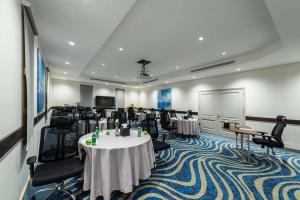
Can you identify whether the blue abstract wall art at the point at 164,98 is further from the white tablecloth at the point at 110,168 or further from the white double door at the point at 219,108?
the white tablecloth at the point at 110,168

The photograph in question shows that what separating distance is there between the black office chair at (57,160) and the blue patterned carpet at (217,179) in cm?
53

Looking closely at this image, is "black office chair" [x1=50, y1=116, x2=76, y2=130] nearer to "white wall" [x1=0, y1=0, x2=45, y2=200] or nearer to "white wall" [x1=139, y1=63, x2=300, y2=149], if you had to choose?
"white wall" [x1=0, y1=0, x2=45, y2=200]

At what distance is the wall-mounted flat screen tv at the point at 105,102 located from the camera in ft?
32.8

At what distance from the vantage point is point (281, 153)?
3.96 metres

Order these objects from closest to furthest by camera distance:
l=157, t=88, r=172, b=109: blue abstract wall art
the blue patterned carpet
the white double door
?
the blue patterned carpet, the white double door, l=157, t=88, r=172, b=109: blue abstract wall art

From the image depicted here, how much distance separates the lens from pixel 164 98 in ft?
31.0

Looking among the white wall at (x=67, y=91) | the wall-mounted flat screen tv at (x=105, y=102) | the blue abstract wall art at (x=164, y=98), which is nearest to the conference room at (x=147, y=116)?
the blue abstract wall art at (x=164, y=98)

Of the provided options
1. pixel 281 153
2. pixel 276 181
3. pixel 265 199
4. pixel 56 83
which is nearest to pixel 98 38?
pixel 265 199

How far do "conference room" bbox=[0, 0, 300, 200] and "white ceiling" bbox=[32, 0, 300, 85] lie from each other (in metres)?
0.02

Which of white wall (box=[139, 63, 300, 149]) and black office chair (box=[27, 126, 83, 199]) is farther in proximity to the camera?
white wall (box=[139, 63, 300, 149])

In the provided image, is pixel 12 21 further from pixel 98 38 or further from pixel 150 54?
pixel 150 54

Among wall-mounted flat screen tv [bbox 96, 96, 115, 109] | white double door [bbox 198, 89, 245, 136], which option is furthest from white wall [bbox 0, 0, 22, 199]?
wall-mounted flat screen tv [bbox 96, 96, 115, 109]

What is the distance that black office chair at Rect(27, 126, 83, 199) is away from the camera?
1648 millimetres

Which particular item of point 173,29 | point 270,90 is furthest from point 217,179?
point 270,90
